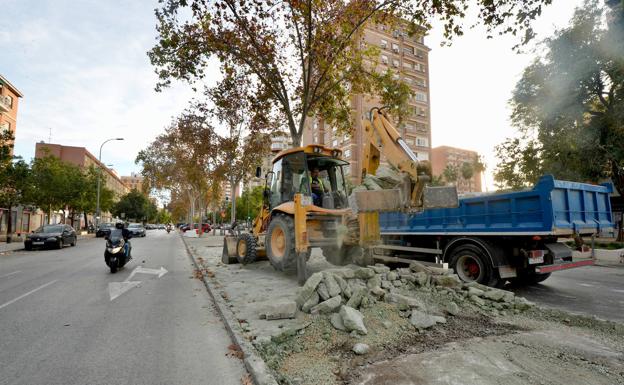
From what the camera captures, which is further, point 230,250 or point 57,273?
point 230,250

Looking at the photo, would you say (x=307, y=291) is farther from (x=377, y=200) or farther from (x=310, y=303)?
(x=377, y=200)

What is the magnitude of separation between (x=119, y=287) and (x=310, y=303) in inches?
202

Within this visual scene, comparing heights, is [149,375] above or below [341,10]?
below

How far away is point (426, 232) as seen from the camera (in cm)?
839

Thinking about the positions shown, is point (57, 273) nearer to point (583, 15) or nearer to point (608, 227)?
point (608, 227)

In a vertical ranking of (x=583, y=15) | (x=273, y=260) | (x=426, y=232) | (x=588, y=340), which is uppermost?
(x=583, y=15)

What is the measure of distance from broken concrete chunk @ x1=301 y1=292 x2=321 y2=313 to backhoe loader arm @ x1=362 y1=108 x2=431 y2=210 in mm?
2034

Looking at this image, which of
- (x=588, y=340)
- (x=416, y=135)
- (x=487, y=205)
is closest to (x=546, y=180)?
(x=487, y=205)

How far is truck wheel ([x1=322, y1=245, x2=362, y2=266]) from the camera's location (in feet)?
28.4

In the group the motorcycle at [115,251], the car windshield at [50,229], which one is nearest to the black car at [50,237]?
the car windshield at [50,229]

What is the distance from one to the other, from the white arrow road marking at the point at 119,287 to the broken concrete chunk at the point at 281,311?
370 cm

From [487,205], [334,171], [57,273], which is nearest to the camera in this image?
[487,205]

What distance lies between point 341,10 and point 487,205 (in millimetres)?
8050

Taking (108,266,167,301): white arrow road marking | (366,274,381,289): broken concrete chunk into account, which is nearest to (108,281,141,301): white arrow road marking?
(108,266,167,301): white arrow road marking
